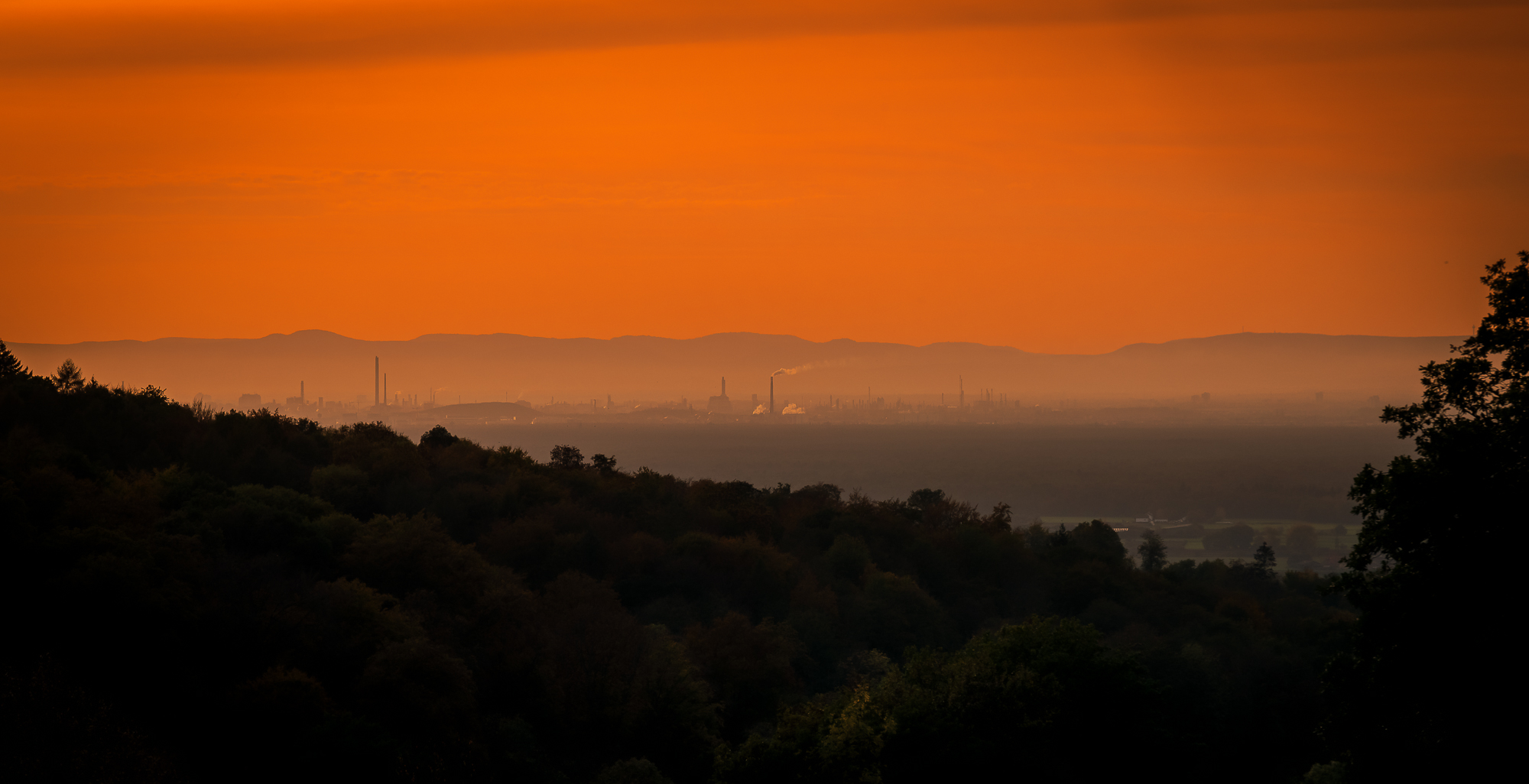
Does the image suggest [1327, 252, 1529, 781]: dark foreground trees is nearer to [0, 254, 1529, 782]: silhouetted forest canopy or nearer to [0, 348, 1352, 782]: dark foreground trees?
[0, 254, 1529, 782]: silhouetted forest canopy

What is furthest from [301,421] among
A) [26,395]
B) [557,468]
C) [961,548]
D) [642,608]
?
[961,548]

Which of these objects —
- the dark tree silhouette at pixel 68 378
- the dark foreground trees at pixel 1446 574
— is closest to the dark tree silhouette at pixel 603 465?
the dark tree silhouette at pixel 68 378

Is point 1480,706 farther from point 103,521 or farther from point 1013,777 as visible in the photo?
point 103,521

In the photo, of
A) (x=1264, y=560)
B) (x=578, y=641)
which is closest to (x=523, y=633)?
(x=578, y=641)

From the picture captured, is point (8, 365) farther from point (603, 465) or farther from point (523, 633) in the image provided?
point (603, 465)

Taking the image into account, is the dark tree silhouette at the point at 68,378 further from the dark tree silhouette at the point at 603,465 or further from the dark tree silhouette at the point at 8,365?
the dark tree silhouette at the point at 603,465

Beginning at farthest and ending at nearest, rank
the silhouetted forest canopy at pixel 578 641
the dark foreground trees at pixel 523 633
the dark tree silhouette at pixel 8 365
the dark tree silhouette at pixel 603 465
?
1. the dark tree silhouette at pixel 603 465
2. the dark tree silhouette at pixel 8 365
3. the dark foreground trees at pixel 523 633
4. the silhouetted forest canopy at pixel 578 641

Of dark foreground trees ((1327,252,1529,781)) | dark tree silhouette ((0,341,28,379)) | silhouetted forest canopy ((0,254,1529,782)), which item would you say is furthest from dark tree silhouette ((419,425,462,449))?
dark foreground trees ((1327,252,1529,781))
